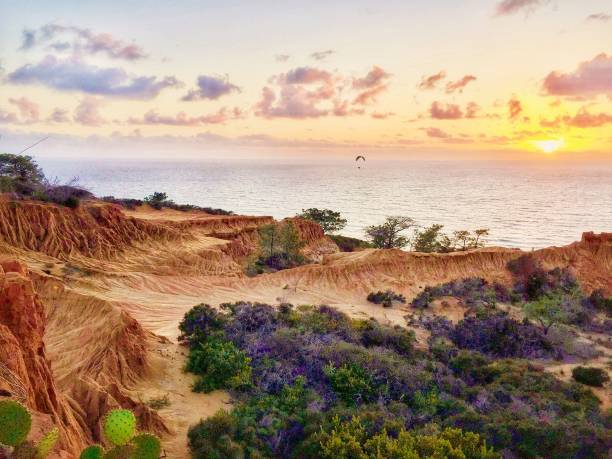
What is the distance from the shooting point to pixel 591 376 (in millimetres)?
15008

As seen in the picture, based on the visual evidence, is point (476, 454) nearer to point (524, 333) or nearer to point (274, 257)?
point (524, 333)

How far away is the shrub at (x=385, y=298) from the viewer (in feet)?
81.4

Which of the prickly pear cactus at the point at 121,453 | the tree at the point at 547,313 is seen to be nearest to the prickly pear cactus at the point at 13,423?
the prickly pear cactus at the point at 121,453

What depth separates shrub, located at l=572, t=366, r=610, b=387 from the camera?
14.9 meters

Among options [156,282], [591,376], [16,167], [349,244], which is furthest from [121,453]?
[349,244]

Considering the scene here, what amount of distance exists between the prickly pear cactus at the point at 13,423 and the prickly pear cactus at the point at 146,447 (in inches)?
61.4

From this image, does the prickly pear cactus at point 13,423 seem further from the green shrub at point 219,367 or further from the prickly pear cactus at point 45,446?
the green shrub at point 219,367

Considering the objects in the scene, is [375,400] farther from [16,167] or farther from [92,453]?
[16,167]

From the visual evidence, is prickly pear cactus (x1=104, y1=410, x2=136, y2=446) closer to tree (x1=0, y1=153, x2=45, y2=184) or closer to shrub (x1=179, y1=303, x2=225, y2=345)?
shrub (x1=179, y1=303, x2=225, y2=345)

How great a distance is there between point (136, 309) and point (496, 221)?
68783mm

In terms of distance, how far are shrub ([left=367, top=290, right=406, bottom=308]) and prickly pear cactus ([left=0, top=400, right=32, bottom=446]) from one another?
67.7 ft

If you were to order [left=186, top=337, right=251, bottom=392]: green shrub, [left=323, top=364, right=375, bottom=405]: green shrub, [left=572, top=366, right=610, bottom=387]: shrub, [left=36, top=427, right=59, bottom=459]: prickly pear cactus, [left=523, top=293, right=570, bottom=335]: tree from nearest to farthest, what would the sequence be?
[left=36, top=427, right=59, bottom=459]: prickly pear cactus < [left=323, top=364, right=375, bottom=405]: green shrub < [left=186, top=337, right=251, bottom=392]: green shrub < [left=572, top=366, right=610, bottom=387]: shrub < [left=523, top=293, right=570, bottom=335]: tree

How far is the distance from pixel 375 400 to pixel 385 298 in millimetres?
13090

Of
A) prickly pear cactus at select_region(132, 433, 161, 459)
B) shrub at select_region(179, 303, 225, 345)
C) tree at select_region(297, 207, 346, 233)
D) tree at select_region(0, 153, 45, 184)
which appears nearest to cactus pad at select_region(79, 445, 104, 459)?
prickly pear cactus at select_region(132, 433, 161, 459)
